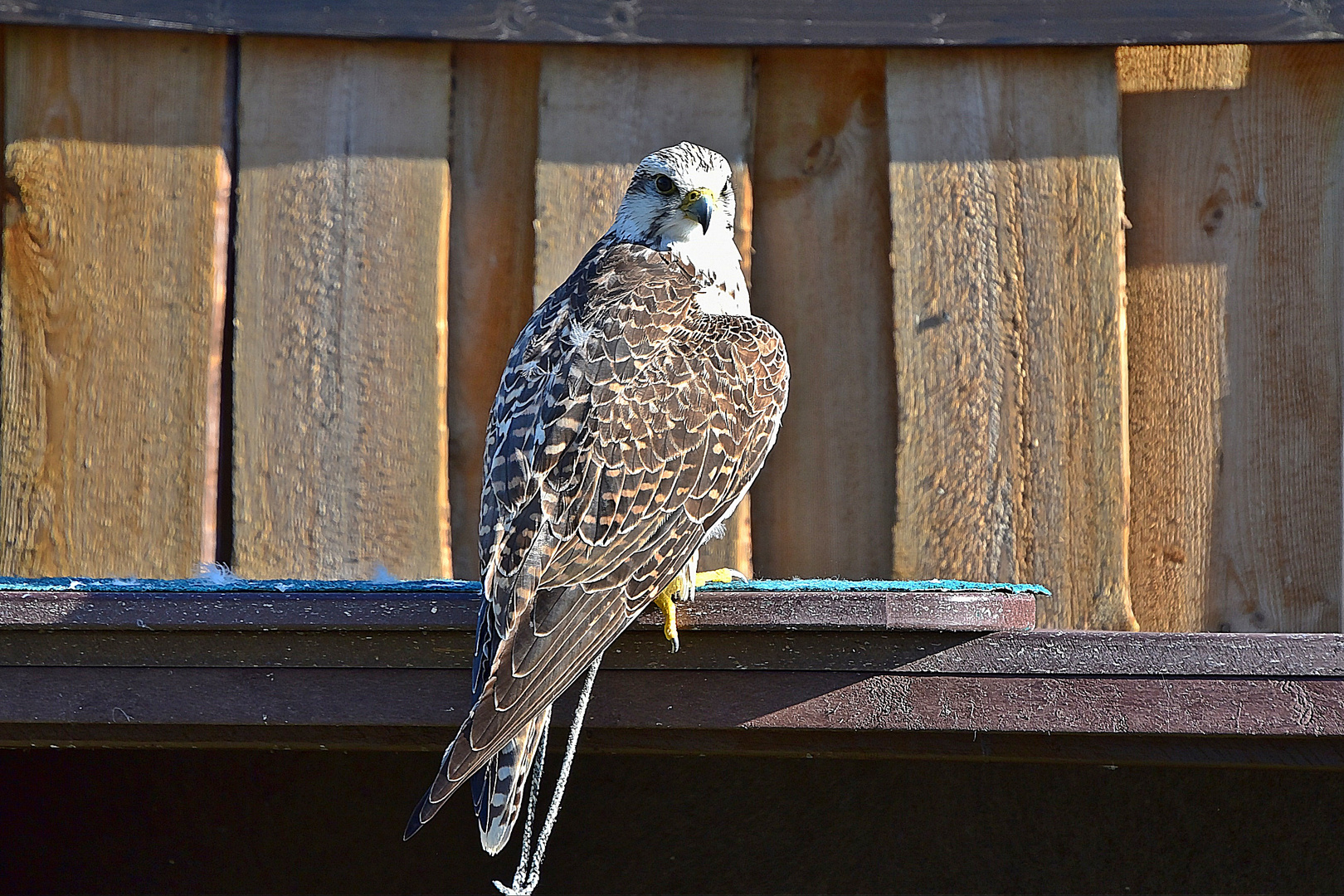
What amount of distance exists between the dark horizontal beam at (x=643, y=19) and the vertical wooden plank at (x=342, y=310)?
0.09 m

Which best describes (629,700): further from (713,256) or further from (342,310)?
(342,310)

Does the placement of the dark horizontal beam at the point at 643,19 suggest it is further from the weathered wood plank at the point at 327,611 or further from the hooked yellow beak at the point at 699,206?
the weathered wood plank at the point at 327,611

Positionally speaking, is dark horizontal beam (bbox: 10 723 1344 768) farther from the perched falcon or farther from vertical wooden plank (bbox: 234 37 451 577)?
vertical wooden plank (bbox: 234 37 451 577)

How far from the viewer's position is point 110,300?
2.96 meters

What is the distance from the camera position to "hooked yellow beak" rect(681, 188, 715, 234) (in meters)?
2.75

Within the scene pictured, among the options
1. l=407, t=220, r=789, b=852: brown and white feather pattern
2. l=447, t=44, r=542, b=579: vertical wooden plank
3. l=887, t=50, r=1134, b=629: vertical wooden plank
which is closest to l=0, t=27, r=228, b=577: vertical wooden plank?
l=447, t=44, r=542, b=579: vertical wooden plank

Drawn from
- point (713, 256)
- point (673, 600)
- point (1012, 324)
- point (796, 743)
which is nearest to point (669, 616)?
point (673, 600)

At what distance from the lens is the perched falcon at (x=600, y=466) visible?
197 centimetres

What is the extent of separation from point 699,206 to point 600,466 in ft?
2.59

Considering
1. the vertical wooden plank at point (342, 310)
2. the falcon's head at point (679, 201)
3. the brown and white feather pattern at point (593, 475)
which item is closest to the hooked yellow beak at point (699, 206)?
the falcon's head at point (679, 201)

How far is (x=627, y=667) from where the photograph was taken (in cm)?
211

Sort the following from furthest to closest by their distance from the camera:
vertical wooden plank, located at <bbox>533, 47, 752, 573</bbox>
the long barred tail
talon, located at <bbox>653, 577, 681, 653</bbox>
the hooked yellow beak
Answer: vertical wooden plank, located at <bbox>533, 47, 752, 573</bbox>
the hooked yellow beak
talon, located at <bbox>653, 577, 681, 653</bbox>
the long barred tail

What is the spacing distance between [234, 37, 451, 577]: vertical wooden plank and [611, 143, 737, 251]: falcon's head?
48 centimetres

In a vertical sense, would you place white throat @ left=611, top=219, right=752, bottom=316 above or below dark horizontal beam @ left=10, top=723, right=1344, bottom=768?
above
